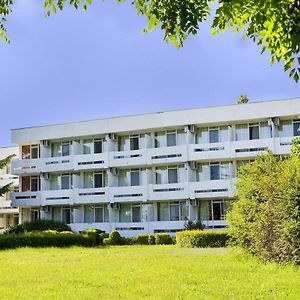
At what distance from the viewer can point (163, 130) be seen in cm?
4247

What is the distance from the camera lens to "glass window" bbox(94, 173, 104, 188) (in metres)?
44.2

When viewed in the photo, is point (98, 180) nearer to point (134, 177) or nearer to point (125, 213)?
point (134, 177)

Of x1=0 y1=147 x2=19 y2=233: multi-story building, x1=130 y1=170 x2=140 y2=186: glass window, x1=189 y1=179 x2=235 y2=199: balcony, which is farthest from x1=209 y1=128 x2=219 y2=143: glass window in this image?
x1=0 y1=147 x2=19 y2=233: multi-story building

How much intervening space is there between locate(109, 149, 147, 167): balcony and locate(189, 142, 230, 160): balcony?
367 cm

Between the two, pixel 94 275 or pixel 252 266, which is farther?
pixel 252 266

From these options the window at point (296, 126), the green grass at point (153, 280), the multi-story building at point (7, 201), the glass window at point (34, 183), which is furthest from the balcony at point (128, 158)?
the green grass at point (153, 280)

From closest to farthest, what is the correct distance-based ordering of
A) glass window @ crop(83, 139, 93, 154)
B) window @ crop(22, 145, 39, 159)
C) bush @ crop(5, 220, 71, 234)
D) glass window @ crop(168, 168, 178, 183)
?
bush @ crop(5, 220, 71, 234) < glass window @ crop(168, 168, 178, 183) < glass window @ crop(83, 139, 93, 154) < window @ crop(22, 145, 39, 159)

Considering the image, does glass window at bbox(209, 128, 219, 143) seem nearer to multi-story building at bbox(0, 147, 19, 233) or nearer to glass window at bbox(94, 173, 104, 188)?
glass window at bbox(94, 173, 104, 188)

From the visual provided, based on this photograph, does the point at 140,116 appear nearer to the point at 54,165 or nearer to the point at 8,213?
the point at 54,165

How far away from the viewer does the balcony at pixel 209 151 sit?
39.6 metres

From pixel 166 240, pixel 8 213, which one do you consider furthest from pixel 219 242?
pixel 8 213

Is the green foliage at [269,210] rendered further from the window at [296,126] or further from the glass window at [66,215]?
the glass window at [66,215]

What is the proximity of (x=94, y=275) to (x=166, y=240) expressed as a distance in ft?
71.2

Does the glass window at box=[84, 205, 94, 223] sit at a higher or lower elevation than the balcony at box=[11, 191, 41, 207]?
lower
